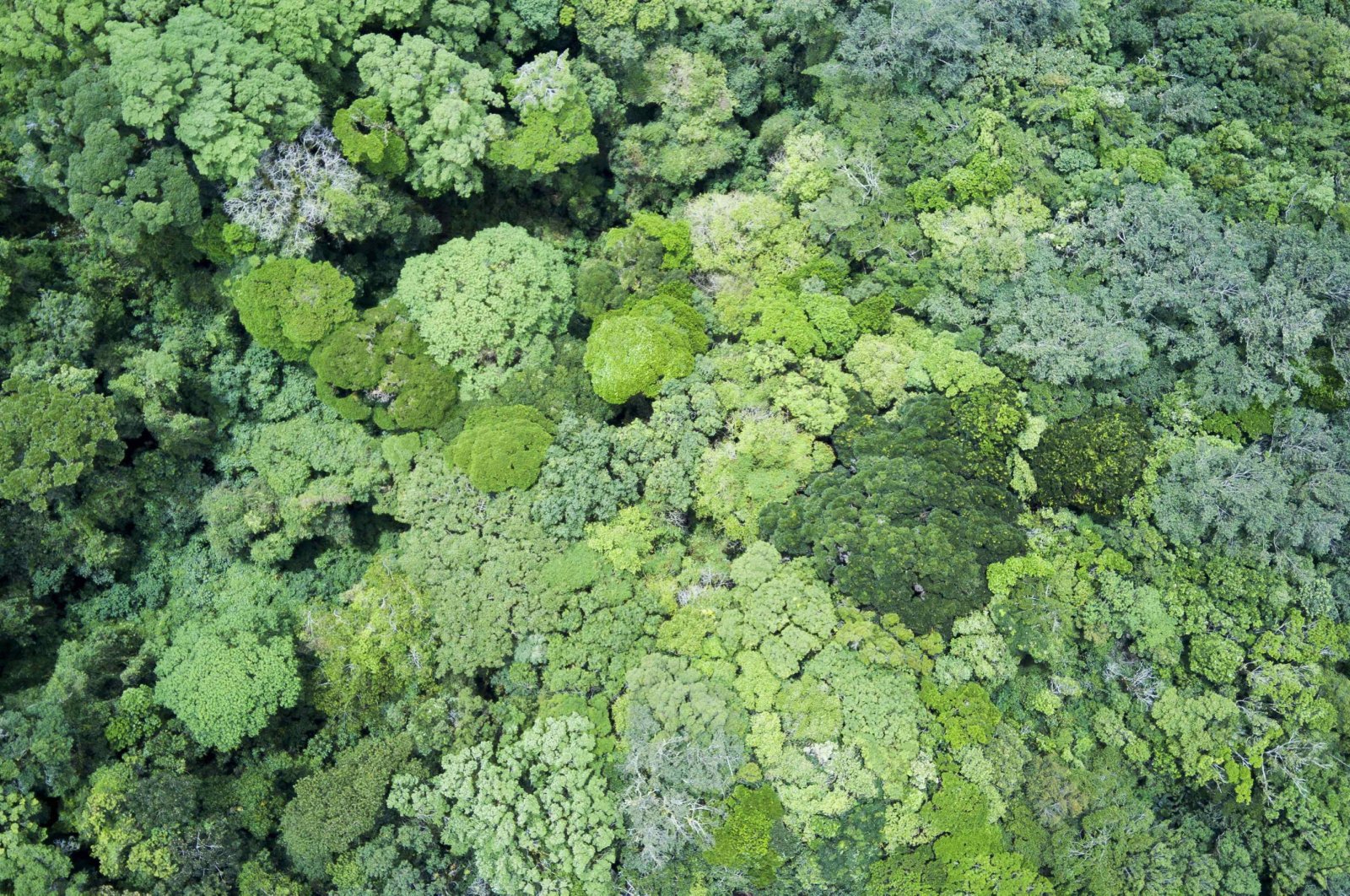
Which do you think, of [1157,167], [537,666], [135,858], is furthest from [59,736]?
[1157,167]

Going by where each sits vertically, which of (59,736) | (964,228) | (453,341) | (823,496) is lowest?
(59,736)

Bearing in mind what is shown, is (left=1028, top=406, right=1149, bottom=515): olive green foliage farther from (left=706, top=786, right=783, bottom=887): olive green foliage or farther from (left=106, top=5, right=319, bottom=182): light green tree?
(left=106, top=5, right=319, bottom=182): light green tree

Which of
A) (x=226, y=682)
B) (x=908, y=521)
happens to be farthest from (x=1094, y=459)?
(x=226, y=682)

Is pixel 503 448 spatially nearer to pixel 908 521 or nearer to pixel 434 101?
pixel 434 101

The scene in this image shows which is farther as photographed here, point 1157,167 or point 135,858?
point 1157,167

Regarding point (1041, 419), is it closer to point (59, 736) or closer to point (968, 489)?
point (968, 489)

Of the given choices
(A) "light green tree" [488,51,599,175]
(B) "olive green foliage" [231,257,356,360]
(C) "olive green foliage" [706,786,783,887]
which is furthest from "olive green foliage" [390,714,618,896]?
(A) "light green tree" [488,51,599,175]
